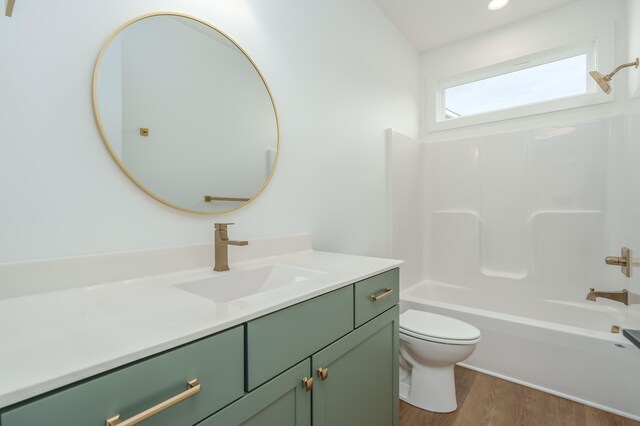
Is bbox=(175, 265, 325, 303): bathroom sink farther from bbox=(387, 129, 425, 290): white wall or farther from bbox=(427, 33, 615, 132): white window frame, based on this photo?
bbox=(427, 33, 615, 132): white window frame

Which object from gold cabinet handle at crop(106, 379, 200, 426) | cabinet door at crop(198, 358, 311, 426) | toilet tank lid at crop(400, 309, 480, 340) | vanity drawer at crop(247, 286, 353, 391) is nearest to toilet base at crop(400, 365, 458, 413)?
toilet tank lid at crop(400, 309, 480, 340)

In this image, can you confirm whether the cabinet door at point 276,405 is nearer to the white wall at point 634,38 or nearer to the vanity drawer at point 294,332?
the vanity drawer at point 294,332

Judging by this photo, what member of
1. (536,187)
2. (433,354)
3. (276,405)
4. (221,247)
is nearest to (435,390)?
(433,354)

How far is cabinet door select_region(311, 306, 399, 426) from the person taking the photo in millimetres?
904

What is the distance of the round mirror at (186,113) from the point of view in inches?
37.5

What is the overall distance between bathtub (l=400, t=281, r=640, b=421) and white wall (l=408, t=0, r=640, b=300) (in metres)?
0.17

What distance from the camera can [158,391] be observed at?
0.53m

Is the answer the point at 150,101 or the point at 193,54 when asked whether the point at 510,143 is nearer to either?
the point at 193,54

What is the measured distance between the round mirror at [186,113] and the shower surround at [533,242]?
137cm

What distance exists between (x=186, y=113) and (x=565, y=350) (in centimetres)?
238

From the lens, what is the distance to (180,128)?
1.11 meters

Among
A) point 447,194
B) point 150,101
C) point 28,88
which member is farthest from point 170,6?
point 447,194

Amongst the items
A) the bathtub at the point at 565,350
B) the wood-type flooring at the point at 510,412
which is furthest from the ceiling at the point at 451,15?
the wood-type flooring at the point at 510,412

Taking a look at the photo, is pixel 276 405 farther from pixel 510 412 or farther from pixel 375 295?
pixel 510 412
